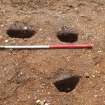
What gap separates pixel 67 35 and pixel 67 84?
694 mm

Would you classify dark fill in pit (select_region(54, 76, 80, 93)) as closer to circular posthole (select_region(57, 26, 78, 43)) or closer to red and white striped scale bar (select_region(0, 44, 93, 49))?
red and white striped scale bar (select_region(0, 44, 93, 49))

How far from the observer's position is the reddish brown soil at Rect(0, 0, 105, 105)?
9.93 ft

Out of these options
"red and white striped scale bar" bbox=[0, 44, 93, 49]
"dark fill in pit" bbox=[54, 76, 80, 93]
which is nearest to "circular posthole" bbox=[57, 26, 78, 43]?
"red and white striped scale bar" bbox=[0, 44, 93, 49]

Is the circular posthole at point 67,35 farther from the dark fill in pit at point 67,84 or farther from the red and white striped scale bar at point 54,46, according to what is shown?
the dark fill in pit at point 67,84

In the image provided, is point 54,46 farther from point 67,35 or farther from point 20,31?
point 20,31

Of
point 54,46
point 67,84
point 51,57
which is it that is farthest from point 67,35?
point 67,84

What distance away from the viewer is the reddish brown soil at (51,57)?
119 inches

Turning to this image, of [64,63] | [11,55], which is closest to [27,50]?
[11,55]

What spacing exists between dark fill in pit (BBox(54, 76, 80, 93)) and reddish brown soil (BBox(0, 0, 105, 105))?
1.9 inches

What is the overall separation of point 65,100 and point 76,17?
50.8 inches

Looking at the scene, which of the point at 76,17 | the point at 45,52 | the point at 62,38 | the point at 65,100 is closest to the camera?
the point at 65,100

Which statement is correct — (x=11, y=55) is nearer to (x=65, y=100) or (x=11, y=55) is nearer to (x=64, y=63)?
(x=64, y=63)

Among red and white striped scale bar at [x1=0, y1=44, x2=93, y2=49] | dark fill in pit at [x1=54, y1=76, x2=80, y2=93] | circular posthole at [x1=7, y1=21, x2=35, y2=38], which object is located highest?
circular posthole at [x1=7, y1=21, x2=35, y2=38]

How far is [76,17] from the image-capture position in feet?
13.0
